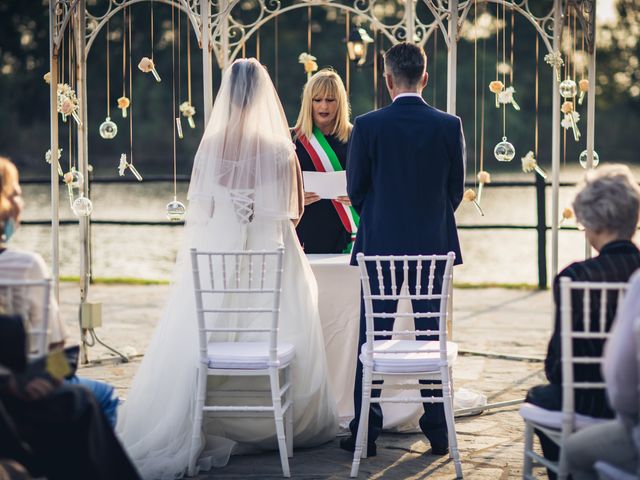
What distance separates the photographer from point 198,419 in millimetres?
4059

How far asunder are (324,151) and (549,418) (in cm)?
234

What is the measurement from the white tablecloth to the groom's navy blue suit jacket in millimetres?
528

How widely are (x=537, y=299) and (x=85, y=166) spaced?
4579 millimetres

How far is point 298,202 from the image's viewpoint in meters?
4.53

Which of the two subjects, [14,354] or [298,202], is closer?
[14,354]

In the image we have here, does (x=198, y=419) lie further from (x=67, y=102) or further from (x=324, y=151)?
(x=67, y=102)

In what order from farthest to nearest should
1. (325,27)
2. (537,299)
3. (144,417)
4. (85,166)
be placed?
(325,27) < (537,299) < (85,166) < (144,417)

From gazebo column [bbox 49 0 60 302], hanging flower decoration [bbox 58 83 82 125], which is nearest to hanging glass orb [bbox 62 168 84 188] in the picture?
Result: gazebo column [bbox 49 0 60 302]

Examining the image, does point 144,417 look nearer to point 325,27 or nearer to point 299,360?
point 299,360

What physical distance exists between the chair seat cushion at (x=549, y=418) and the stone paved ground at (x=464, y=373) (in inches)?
32.3

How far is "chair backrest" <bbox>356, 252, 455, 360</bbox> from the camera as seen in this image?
13.0 ft

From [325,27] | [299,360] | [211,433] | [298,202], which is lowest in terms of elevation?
[211,433]

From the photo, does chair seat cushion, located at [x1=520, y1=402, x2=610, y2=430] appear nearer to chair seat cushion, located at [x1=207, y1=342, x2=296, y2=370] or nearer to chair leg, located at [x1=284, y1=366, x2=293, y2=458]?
chair seat cushion, located at [x1=207, y1=342, x2=296, y2=370]

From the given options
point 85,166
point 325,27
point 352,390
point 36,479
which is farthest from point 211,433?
point 325,27
